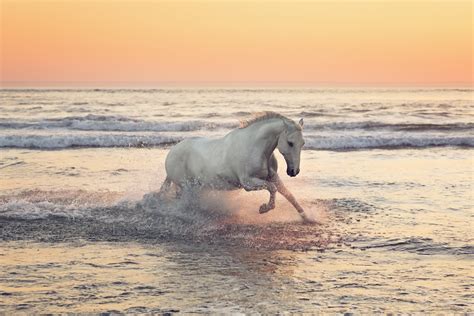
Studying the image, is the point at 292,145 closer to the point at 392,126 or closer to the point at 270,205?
the point at 270,205

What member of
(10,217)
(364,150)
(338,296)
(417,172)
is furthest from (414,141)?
(338,296)

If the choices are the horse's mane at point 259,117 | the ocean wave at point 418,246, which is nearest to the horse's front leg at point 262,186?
the horse's mane at point 259,117

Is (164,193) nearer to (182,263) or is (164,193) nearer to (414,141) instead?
(182,263)

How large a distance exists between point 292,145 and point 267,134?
1.54 ft

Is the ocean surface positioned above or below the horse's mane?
below

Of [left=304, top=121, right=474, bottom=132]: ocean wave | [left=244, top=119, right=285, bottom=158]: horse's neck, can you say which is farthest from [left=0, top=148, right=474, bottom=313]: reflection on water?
[left=304, top=121, right=474, bottom=132]: ocean wave

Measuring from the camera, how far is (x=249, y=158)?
9008 mm

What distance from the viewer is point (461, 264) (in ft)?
23.4

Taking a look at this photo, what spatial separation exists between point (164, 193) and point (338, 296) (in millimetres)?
5082

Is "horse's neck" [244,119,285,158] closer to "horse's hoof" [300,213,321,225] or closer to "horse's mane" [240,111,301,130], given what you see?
"horse's mane" [240,111,301,130]

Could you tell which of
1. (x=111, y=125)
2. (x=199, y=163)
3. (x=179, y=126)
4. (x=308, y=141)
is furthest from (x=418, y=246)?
(x=111, y=125)

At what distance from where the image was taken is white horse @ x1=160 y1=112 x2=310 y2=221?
28.3 ft

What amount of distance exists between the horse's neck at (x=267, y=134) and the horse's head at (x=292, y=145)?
135 millimetres

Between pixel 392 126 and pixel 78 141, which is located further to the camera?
pixel 392 126
